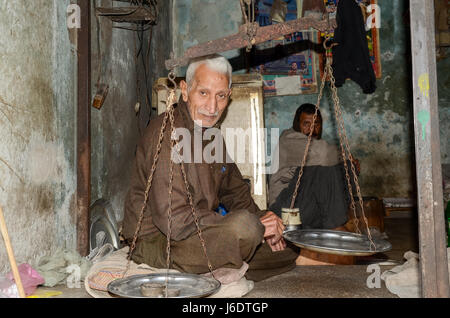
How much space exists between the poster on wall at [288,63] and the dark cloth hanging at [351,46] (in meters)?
1.31

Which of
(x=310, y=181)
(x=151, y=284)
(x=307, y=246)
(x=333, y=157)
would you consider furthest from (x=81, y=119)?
(x=333, y=157)

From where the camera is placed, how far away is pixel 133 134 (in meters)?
4.82

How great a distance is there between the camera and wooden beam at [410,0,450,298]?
1.87 meters

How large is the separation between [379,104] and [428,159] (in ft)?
17.5

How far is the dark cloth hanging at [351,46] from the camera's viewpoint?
16.5 feet

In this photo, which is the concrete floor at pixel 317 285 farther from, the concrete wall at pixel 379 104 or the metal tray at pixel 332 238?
the concrete wall at pixel 379 104

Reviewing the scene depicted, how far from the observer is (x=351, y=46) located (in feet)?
17.1

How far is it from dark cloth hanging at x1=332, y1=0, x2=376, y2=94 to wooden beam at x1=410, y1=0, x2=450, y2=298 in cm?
325

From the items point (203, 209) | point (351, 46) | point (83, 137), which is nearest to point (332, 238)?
point (203, 209)

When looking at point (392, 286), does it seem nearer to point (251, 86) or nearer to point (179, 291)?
point (179, 291)
